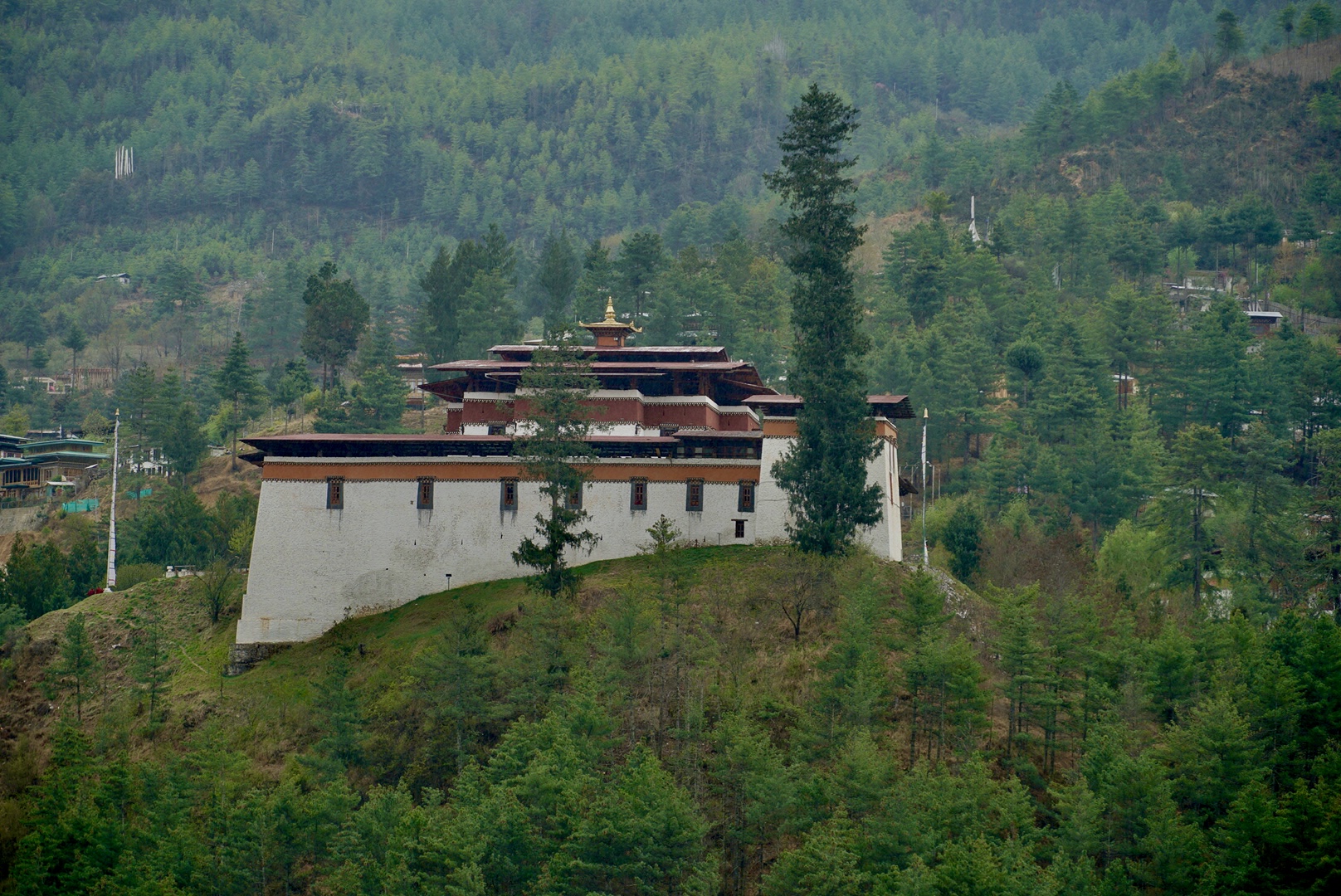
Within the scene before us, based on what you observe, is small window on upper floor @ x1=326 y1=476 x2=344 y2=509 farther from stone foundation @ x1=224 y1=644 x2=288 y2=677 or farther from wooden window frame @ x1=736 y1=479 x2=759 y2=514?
wooden window frame @ x1=736 y1=479 x2=759 y2=514

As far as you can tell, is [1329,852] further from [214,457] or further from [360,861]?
[214,457]

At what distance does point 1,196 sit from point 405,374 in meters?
111

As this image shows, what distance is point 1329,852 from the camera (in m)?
43.4

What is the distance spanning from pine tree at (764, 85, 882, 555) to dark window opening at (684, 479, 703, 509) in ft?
11.9

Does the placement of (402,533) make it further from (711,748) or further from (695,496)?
(711,748)

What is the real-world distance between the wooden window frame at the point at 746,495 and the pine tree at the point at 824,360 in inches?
78.9

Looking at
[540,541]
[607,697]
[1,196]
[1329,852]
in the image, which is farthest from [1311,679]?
[1,196]

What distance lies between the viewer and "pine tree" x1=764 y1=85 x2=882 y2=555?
6009 cm

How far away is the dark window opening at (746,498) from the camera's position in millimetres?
63125

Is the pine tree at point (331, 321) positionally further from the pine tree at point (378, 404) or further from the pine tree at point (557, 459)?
the pine tree at point (557, 459)

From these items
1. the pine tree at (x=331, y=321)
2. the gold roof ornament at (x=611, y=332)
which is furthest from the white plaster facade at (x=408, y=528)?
the pine tree at (x=331, y=321)

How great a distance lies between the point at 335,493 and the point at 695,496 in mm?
14075

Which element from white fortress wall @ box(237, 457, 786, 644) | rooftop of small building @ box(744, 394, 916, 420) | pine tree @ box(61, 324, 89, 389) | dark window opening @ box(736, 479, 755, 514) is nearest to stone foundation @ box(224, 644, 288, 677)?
white fortress wall @ box(237, 457, 786, 644)

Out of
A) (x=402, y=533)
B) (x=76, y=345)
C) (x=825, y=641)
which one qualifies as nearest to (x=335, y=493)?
(x=402, y=533)
